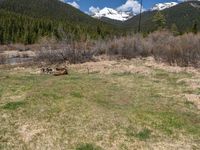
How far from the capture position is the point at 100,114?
9.86m

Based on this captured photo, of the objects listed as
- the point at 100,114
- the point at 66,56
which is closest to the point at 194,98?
the point at 100,114

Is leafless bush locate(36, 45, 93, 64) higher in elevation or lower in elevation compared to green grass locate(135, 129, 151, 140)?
higher

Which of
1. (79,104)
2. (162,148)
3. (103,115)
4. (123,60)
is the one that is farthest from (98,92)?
(123,60)

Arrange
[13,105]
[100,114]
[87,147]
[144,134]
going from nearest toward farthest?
[87,147], [144,134], [100,114], [13,105]

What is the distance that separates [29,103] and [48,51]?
501 inches

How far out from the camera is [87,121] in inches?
369

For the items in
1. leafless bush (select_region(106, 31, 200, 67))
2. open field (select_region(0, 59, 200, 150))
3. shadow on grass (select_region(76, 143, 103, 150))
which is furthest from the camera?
leafless bush (select_region(106, 31, 200, 67))

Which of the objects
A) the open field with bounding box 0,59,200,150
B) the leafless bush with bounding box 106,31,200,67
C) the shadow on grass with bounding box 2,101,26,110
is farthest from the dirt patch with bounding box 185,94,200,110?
the leafless bush with bounding box 106,31,200,67

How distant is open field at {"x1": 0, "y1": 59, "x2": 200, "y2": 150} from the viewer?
8266 millimetres

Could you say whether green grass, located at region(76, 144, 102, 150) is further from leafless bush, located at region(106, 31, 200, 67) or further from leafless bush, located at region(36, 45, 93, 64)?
leafless bush, located at region(36, 45, 93, 64)

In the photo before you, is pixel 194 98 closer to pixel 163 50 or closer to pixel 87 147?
pixel 87 147

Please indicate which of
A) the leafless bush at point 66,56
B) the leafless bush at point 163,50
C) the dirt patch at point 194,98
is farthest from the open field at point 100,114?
the leafless bush at point 66,56

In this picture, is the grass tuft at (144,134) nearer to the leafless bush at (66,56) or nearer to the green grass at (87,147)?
the green grass at (87,147)

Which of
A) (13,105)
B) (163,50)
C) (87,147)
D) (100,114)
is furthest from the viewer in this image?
(163,50)
